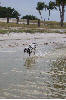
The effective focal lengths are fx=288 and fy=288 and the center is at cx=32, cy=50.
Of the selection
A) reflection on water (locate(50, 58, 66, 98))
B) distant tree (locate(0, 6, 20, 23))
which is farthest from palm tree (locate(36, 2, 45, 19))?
reflection on water (locate(50, 58, 66, 98))

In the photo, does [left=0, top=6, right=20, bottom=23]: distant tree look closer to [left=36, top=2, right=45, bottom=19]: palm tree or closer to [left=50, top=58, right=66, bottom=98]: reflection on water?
[left=36, top=2, right=45, bottom=19]: palm tree

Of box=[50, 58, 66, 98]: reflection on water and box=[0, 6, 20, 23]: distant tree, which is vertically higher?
box=[50, 58, 66, 98]: reflection on water

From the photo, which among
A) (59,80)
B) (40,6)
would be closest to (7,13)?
(40,6)

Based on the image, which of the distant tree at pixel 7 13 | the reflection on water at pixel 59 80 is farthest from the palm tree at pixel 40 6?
the reflection on water at pixel 59 80

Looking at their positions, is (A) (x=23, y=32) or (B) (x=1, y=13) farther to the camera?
(B) (x=1, y=13)

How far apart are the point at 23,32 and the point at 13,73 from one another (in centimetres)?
2726

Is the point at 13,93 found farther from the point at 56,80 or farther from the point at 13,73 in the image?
the point at 13,73

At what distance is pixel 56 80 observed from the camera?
9.16 metres

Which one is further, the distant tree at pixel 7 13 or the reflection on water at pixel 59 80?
the distant tree at pixel 7 13

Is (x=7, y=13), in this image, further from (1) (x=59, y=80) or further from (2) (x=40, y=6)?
(1) (x=59, y=80)

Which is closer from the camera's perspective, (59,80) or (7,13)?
(59,80)

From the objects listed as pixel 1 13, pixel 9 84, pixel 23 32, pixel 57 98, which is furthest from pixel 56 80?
pixel 1 13

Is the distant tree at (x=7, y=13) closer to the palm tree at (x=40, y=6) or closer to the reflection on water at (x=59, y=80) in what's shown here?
the palm tree at (x=40, y=6)

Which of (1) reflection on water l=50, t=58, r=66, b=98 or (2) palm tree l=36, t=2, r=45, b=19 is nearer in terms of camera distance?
(1) reflection on water l=50, t=58, r=66, b=98
